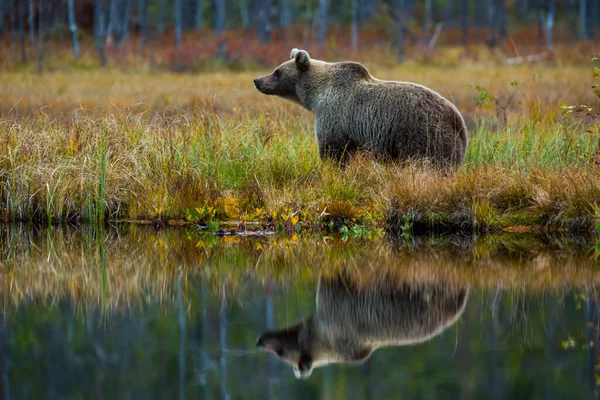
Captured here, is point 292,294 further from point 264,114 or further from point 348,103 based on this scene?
point 264,114

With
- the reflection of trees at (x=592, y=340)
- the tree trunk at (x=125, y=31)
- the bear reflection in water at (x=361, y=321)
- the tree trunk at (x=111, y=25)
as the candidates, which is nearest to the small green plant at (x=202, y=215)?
the bear reflection in water at (x=361, y=321)

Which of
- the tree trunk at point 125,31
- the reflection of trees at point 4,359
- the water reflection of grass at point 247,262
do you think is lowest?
the water reflection of grass at point 247,262

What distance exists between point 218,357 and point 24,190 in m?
6.20

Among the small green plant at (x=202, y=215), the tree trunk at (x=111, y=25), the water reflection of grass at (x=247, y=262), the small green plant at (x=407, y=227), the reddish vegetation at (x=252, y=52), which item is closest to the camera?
the water reflection of grass at (x=247, y=262)

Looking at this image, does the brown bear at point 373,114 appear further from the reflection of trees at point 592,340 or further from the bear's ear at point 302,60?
the reflection of trees at point 592,340

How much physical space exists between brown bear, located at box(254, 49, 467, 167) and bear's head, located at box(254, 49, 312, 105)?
0.05ft

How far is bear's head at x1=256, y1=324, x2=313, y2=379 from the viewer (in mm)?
5742

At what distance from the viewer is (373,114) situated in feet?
35.3

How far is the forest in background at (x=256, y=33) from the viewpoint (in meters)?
36.1

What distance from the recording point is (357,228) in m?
10.1

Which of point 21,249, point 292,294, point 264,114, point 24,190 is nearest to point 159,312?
point 292,294

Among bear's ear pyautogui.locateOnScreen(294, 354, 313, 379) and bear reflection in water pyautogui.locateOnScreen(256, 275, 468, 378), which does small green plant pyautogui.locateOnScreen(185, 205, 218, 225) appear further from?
bear's ear pyautogui.locateOnScreen(294, 354, 313, 379)

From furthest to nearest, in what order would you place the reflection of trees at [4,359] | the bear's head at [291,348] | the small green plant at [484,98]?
the small green plant at [484,98], the bear's head at [291,348], the reflection of trees at [4,359]

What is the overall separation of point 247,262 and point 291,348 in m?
2.54
